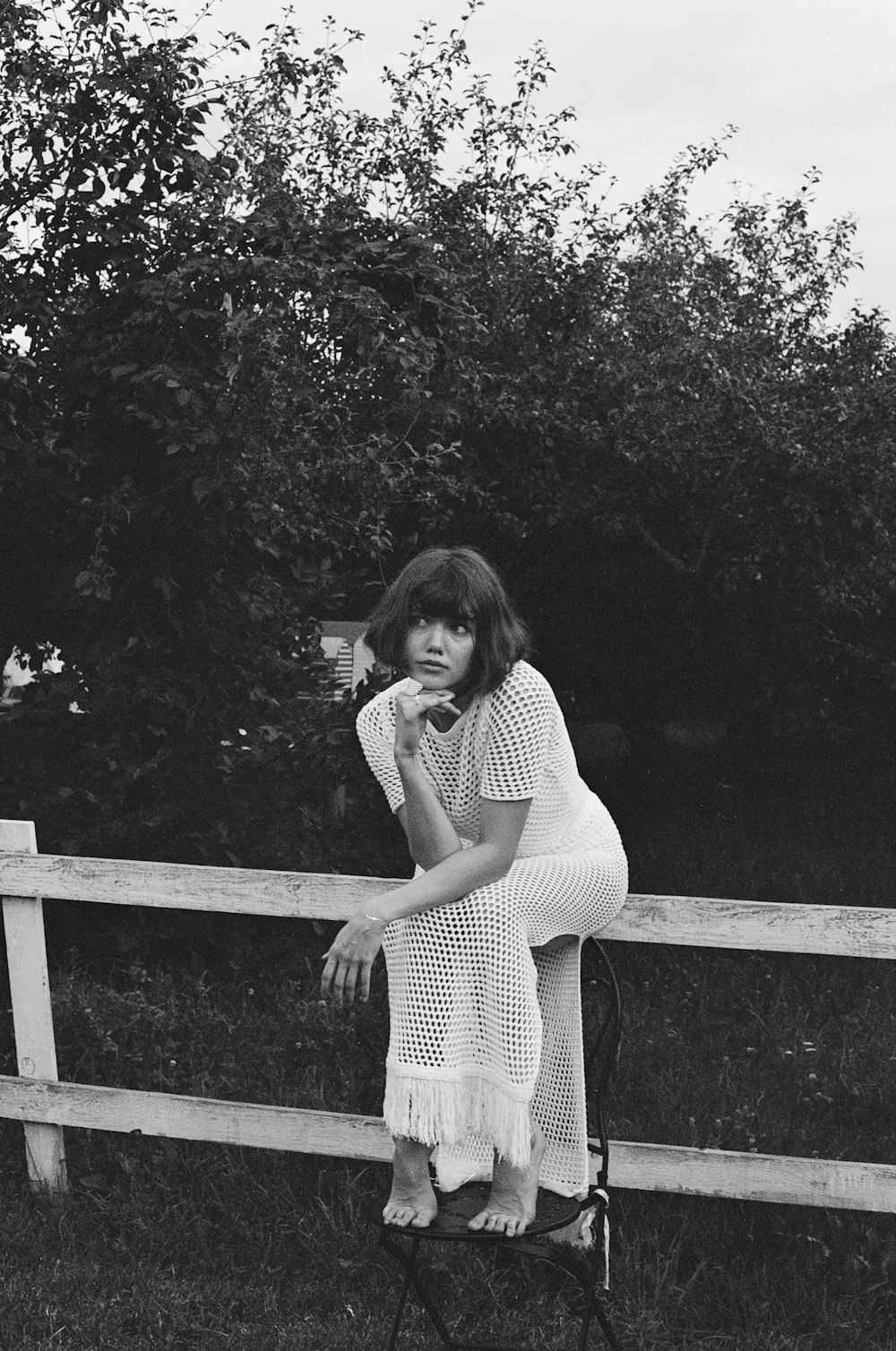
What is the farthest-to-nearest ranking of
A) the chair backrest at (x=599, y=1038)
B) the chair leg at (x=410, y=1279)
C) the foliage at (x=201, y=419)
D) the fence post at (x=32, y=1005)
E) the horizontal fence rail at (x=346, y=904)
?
the foliage at (x=201, y=419), the fence post at (x=32, y=1005), the horizontal fence rail at (x=346, y=904), the chair backrest at (x=599, y=1038), the chair leg at (x=410, y=1279)

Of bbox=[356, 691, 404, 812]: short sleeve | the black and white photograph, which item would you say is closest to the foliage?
the black and white photograph

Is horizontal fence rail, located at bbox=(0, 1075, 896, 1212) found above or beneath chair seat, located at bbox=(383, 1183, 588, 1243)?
beneath

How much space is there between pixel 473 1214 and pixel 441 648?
1070 mm

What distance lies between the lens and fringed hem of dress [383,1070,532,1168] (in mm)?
2484

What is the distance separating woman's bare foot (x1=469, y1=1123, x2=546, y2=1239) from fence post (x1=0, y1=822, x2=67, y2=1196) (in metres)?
1.59

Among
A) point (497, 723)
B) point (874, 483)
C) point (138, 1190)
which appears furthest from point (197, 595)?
point (874, 483)

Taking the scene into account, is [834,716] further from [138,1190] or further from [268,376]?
[138,1190]

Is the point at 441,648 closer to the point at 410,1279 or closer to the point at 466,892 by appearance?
the point at 466,892

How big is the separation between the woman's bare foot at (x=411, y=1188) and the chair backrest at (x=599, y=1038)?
392mm

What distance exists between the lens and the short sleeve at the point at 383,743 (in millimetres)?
2715

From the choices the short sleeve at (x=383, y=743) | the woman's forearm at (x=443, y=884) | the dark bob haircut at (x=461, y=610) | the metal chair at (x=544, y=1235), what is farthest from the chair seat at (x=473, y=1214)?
the dark bob haircut at (x=461, y=610)

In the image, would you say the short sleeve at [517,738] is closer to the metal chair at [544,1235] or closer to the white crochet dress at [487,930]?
the white crochet dress at [487,930]

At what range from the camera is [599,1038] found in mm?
2920

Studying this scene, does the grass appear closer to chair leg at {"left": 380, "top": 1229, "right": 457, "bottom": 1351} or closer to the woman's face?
chair leg at {"left": 380, "top": 1229, "right": 457, "bottom": 1351}
